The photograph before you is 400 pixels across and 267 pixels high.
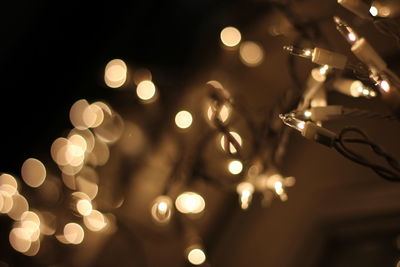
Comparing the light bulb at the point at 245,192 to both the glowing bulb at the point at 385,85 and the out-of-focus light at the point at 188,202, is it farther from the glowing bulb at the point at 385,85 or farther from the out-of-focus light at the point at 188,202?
the glowing bulb at the point at 385,85

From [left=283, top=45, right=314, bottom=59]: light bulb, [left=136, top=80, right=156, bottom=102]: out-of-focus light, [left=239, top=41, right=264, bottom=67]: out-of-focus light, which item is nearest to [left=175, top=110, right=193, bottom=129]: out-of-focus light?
[left=136, top=80, right=156, bottom=102]: out-of-focus light

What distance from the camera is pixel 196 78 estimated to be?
134cm

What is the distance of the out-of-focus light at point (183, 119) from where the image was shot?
3.92ft

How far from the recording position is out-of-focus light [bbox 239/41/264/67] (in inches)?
47.5

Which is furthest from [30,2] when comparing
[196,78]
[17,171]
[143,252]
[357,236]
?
[357,236]

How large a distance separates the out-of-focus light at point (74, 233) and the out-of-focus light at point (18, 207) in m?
0.17

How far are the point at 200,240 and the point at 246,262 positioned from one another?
0.37 feet

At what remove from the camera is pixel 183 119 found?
1213 millimetres

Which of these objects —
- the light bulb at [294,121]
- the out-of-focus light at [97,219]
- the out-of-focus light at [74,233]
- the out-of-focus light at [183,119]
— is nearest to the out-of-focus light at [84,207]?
the out-of-focus light at [97,219]

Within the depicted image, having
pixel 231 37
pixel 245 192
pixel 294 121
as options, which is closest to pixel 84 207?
pixel 245 192

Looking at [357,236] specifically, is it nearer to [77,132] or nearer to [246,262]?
[246,262]

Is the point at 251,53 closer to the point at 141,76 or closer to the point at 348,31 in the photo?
the point at 141,76

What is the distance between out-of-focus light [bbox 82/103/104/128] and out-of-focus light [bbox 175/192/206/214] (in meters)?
0.35

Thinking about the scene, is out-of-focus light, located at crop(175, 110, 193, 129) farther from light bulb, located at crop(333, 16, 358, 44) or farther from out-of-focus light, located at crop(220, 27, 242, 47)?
light bulb, located at crop(333, 16, 358, 44)
